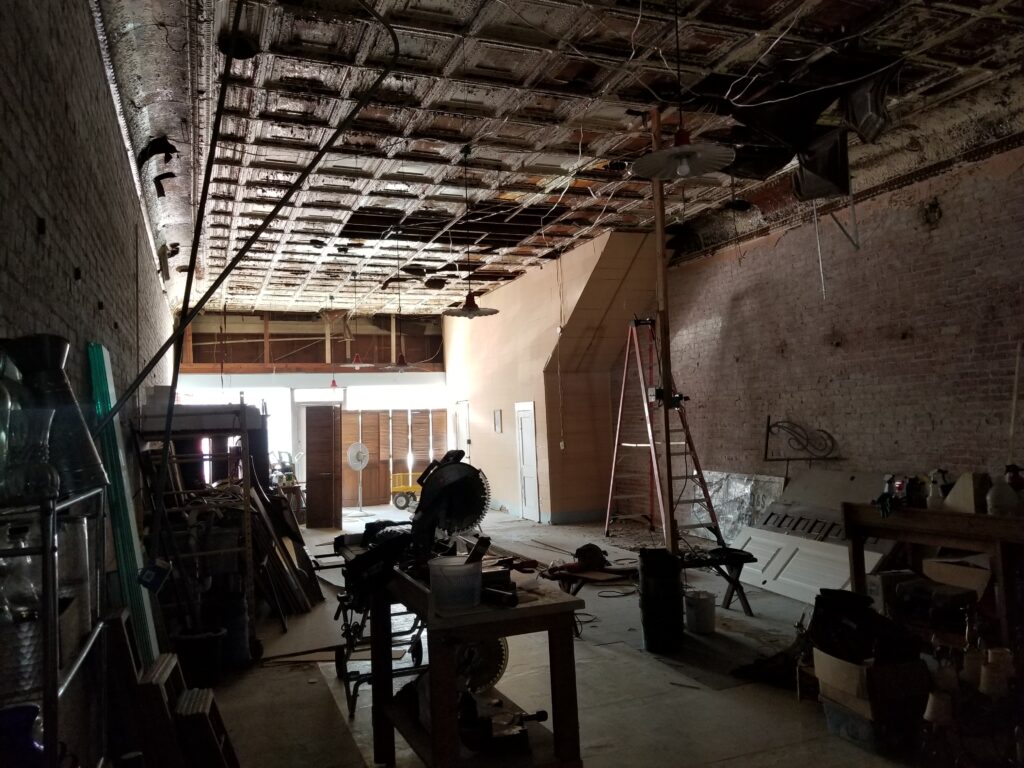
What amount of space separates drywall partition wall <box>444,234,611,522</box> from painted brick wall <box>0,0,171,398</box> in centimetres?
631

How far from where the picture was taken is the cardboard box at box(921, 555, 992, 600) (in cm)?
429

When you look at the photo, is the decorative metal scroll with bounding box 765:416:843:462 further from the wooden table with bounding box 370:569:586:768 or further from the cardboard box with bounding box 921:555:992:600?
the wooden table with bounding box 370:569:586:768

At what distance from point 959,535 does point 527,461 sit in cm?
780

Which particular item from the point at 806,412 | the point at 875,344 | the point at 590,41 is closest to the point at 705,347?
the point at 806,412

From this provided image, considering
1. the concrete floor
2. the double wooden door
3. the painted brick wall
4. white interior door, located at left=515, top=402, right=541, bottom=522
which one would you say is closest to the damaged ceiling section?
the painted brick wall

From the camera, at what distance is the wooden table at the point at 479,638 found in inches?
102

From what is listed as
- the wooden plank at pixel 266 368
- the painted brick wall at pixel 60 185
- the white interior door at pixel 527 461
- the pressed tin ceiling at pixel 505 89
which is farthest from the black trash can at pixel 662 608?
the wooden plank at pixel 266 368

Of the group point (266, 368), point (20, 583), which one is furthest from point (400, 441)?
point (20, 583)

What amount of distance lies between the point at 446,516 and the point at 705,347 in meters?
6.20

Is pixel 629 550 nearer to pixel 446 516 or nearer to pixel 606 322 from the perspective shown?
pixel 606 322

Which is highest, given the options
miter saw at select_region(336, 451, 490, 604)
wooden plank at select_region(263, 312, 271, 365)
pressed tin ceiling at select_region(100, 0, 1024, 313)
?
pressed tin ceiling at select_region(100, 0, 1024, 313)

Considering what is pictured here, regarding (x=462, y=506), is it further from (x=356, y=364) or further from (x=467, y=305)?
(x=356, y=364)

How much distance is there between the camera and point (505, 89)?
5238mm

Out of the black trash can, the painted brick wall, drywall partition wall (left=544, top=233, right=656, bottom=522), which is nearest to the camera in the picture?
the painted brick wall
